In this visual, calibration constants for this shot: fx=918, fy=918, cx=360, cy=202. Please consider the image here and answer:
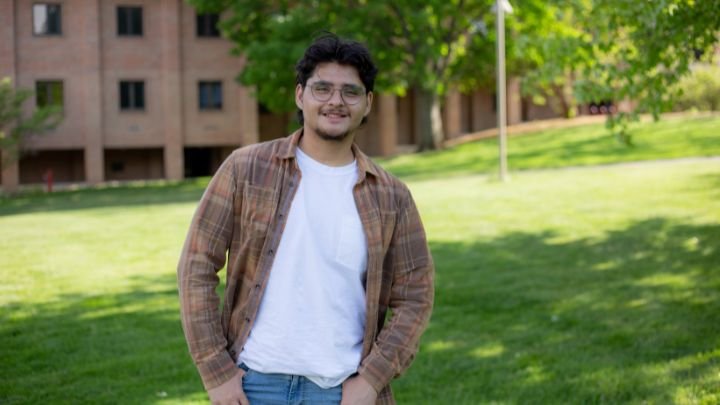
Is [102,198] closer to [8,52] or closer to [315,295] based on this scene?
[8,52]

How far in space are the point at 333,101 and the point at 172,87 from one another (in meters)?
40.6

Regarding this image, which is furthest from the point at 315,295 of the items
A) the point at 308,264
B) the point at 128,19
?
the point at 128,19

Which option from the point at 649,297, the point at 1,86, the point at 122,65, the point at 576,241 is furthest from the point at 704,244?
the point at 122,65

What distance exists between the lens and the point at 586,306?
9734mm

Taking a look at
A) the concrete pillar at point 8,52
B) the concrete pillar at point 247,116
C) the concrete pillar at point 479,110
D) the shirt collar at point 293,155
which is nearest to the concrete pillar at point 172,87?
the concrete pillar at point 247,116

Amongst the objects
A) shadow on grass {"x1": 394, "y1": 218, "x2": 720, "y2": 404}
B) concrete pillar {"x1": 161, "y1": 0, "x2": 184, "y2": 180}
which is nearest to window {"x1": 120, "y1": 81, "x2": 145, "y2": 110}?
concrete pillar {"x1": 161, "y1": 0, "x2": 184, "y2": 180}

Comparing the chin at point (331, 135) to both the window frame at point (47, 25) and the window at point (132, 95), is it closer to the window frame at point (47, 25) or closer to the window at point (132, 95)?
the window frame at point (47, 25)

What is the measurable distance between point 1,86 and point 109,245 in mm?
22930

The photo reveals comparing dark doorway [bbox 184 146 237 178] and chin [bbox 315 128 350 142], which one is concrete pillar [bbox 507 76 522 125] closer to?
dark doorway [bbox 184 146 237 178]

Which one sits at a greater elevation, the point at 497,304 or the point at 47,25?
the point at 47,25

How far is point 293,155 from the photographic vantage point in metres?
3.44

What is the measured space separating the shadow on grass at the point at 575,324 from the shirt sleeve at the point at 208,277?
3.76 meters

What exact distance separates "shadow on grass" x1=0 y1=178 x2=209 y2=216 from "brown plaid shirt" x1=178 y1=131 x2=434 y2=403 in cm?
2389

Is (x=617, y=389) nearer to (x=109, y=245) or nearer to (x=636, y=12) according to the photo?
(x=636, y=12)
